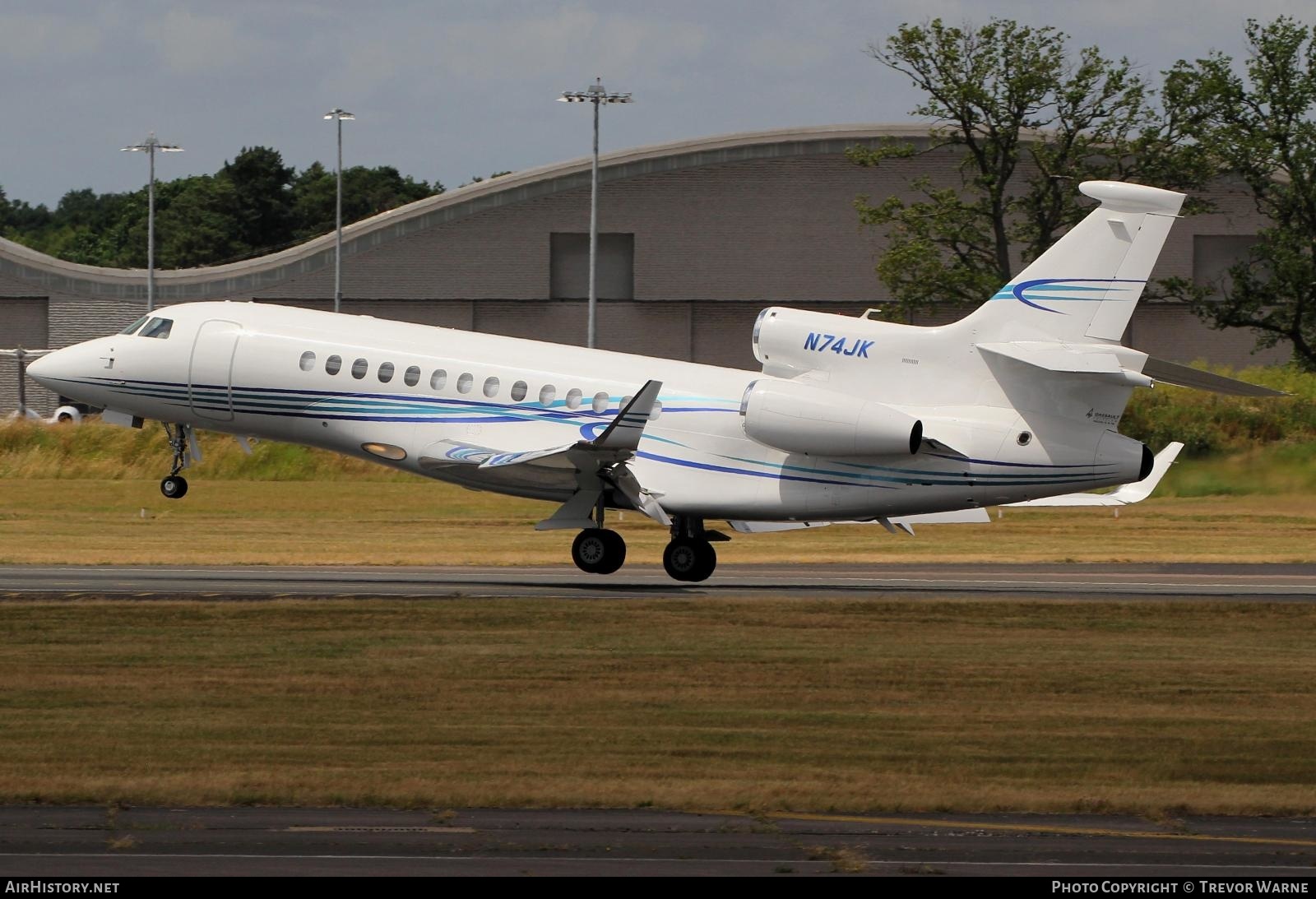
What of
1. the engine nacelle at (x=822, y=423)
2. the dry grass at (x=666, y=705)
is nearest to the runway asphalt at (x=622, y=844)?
the dry grass at (x=666, y=705)

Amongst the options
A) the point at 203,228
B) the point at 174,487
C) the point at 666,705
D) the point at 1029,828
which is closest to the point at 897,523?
the point at 666,705

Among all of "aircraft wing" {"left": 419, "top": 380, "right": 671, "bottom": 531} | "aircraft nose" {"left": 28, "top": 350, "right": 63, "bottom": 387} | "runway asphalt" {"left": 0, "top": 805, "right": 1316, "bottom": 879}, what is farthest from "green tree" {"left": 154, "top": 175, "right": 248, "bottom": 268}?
"runway asphalt" {"left": 0, "top": 805, "right": 1316, "bottom": 879}

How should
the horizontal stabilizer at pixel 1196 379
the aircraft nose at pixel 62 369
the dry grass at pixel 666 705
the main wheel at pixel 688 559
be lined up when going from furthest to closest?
1. the aircraft nose at pixel 62 369
2. the main wheel at pixel 688 559
3. the horizontal stabilizer at pixel 1196 379
4. the dry grass at pixel 666 705

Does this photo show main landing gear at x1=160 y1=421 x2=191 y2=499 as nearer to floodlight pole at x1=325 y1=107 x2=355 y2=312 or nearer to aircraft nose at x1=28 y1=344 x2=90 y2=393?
Answer: aircraft nose at x1=28 y1=344 x2=90 y2=393

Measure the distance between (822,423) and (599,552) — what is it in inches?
171

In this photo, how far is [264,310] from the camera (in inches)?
1212

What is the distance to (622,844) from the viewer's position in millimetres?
12188

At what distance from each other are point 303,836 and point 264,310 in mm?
19713

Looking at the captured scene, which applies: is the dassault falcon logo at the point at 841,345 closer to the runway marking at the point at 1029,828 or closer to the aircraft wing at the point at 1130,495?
the aircraft wing at the point at 1130,495

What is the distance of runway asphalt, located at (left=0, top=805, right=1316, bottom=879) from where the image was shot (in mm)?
11391

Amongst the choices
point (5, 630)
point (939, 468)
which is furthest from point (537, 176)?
point (5, 630)

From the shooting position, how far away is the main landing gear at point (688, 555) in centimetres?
2931

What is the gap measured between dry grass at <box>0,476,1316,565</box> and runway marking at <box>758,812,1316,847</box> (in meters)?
20.9

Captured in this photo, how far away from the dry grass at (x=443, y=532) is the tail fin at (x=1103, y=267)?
9586mm
